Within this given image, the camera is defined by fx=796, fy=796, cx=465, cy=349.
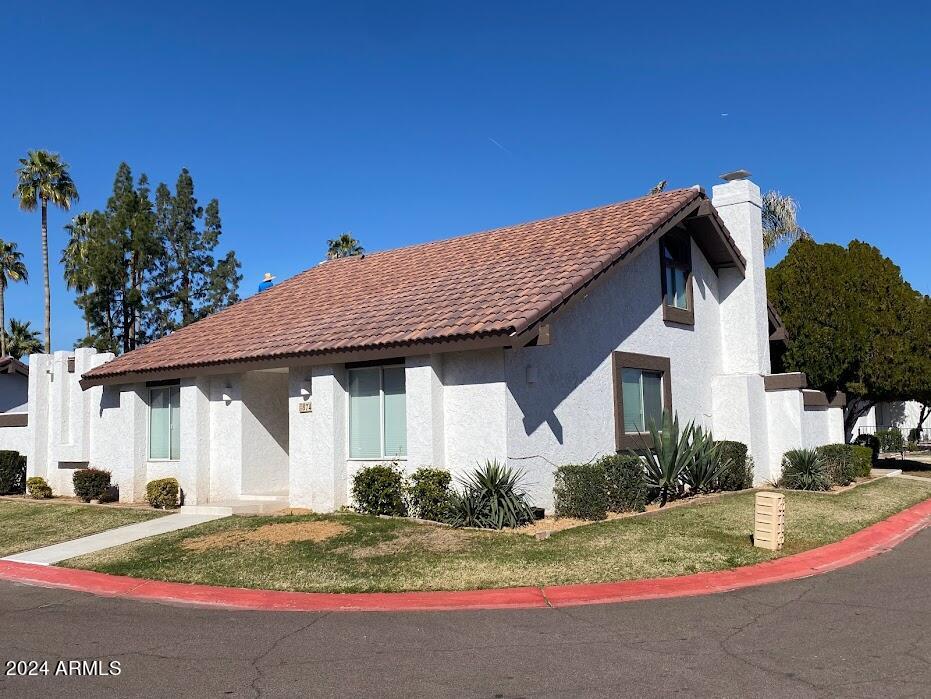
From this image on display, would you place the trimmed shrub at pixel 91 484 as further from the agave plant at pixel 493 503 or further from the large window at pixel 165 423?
the agave plant at pixel 493 503

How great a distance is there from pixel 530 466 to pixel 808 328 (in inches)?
488

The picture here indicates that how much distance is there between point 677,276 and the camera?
17672 millimetres

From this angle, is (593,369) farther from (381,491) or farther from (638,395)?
(381,491)

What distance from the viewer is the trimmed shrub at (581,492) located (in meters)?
12.7

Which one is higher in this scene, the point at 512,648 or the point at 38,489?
the point at 38,489

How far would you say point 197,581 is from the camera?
9891 millimetres

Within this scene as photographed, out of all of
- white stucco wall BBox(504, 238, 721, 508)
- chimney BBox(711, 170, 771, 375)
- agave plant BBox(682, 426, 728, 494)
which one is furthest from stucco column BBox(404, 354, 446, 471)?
chimney BBox(711, 170, 771, 375)

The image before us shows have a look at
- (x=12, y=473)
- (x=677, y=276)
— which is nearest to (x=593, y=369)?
(x=677, y=276)

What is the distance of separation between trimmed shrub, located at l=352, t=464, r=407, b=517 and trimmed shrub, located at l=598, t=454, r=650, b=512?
135 inches

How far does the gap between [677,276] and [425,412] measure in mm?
7697

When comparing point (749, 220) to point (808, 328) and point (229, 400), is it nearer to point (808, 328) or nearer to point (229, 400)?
point (808, 328)

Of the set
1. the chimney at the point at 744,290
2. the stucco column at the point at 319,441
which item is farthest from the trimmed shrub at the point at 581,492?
the chimney at the point at 744,290

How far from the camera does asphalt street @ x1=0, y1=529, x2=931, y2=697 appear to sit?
230 inches

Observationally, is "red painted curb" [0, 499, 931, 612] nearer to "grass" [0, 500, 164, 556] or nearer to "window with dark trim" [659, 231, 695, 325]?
"grass" [0, 500, 164, 556]
